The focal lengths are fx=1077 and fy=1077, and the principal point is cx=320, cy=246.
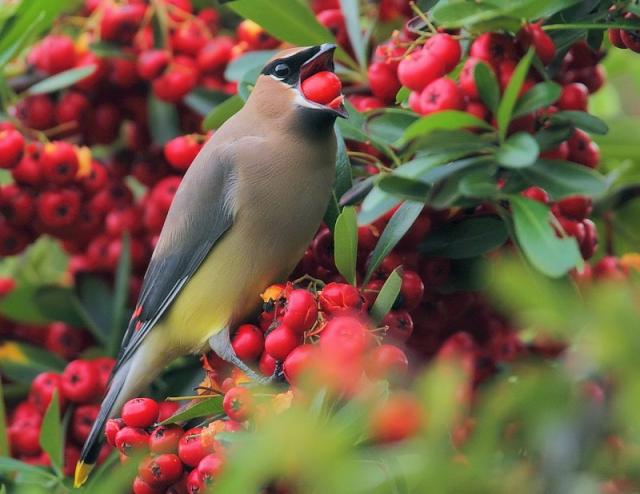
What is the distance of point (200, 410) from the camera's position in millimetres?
2137

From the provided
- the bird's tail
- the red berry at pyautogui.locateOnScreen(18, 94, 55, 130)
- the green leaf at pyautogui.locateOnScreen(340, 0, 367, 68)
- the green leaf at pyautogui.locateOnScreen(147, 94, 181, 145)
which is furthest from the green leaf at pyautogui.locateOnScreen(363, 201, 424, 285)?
the red berry at pyautogui.locateOnScreen(18, 94, 55, 130)

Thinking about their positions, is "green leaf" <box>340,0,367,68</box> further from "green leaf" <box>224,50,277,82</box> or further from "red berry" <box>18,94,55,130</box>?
"red berry" <box>18,94,55,130</box>

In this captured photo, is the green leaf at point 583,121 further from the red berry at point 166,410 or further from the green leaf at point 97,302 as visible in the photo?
the green leaf at point 97,302

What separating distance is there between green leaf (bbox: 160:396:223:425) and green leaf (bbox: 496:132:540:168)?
740 millimetres

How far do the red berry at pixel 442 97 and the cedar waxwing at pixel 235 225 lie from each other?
1.51 ft

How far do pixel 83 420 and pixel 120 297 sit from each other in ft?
1.20

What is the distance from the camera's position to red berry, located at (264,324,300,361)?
2.05 meters

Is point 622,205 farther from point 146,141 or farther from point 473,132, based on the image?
point 146,141

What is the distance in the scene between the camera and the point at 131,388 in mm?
2738

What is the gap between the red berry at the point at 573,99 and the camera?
2268mm

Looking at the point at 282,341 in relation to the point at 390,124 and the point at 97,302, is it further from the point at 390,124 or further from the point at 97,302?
the point at 97,302

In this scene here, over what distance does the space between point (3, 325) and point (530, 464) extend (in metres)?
2.55

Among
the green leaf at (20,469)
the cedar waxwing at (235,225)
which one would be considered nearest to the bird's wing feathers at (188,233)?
the cedar waxwing at (235,225)

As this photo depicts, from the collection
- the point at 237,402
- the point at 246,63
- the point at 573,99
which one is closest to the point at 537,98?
the point at 573,99
